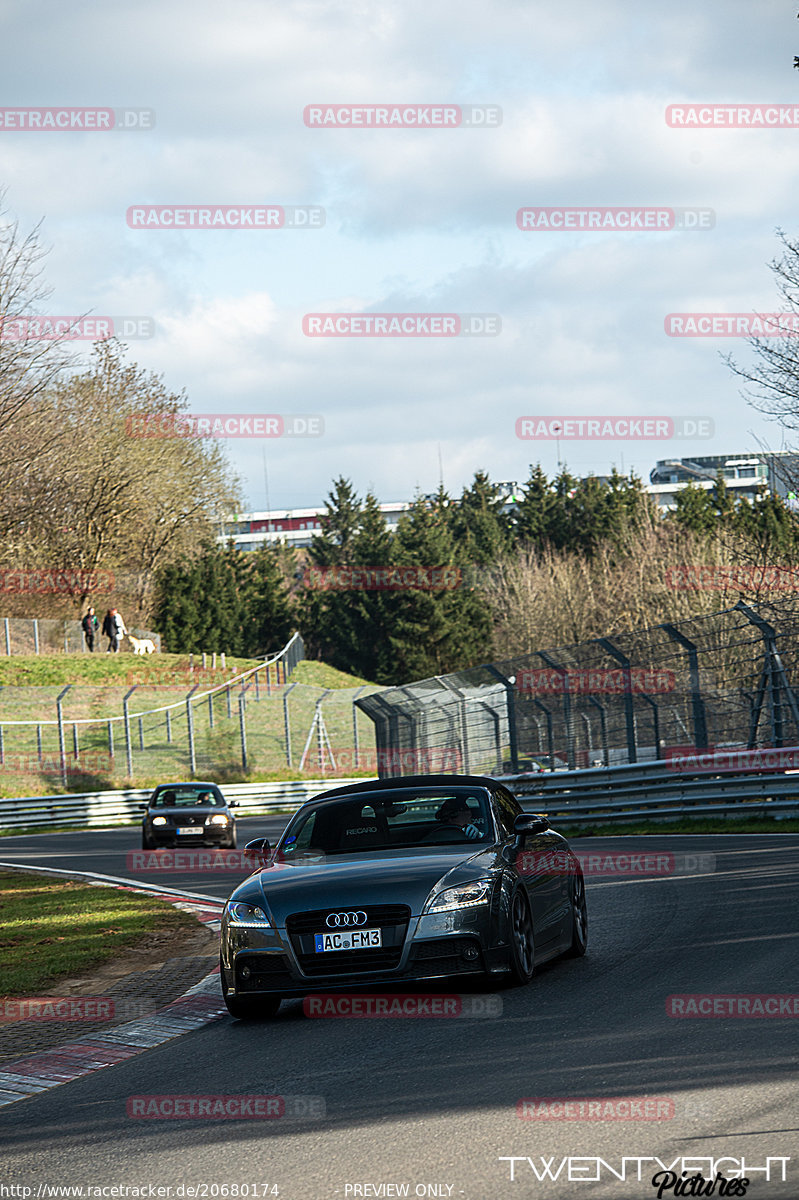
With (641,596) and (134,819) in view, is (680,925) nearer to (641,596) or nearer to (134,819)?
(134,819)

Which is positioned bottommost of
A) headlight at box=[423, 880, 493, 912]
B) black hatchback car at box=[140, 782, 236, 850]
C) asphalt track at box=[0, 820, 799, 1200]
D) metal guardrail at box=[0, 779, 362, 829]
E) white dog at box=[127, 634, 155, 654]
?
metal guardrail at box=[0, 779, 362, 829]

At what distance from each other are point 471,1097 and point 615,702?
17.3m

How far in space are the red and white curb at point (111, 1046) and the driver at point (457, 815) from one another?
179 cm

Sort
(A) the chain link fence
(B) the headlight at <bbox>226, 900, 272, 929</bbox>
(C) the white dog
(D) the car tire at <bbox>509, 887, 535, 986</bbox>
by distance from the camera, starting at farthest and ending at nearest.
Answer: (C) the white dog → (A) the chain link fence → (D) the car tire at <bbox>509, 887, 535, 986</bbox> → (B) the headlight at <bbox>226, 900, 272, 929</bbox>

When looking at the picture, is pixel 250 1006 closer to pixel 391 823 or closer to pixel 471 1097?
pixel 391 823

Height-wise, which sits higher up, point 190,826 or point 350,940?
point 350,940

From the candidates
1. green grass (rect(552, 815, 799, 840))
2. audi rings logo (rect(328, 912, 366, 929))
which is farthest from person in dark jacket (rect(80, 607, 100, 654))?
audi rings logo (rect(328, 912, 366, 929))

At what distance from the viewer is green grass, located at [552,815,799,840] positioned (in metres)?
18.9

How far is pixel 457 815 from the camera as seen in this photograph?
30.8 ft

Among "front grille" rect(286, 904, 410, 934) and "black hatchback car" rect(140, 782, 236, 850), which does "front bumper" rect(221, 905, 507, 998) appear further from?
"black hatchback car" rect(140, 782, 236, 850)

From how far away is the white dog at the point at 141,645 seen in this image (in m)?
65.1

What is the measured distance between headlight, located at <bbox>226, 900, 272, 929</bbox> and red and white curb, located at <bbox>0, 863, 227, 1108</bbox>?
→ 2.16 ft

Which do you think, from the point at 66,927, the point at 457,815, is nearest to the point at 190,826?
the point at 66,927

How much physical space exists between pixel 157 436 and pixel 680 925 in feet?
192
